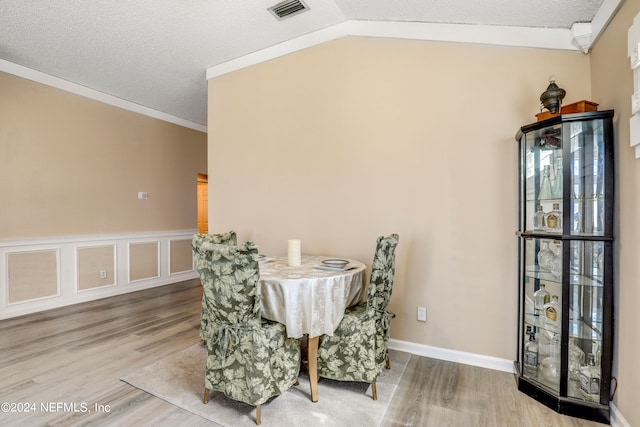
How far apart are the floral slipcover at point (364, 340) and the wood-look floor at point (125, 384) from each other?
0.28 meters

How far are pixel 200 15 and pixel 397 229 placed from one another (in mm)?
2613

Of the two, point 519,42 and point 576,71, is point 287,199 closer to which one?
point 519,42

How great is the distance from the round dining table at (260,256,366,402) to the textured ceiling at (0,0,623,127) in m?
2.23

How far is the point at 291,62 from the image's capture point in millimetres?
3398

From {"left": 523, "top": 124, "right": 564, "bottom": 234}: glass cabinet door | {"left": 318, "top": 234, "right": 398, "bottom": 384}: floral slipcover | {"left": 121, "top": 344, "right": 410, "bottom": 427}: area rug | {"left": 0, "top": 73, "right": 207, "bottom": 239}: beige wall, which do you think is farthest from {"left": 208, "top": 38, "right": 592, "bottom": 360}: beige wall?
{"left": 0, "top": 73, "right": 207, "bottom": 239}: beige wall

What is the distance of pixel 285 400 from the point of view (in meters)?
2.11

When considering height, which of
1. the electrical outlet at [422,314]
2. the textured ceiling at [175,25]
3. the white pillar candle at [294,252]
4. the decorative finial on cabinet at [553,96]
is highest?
the textured ceiling at [175,25]

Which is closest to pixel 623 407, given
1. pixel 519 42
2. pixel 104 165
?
pixel 519 42

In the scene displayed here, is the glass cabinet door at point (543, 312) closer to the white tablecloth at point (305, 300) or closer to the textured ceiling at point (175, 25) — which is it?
the white tablecloth at point (305, 300)

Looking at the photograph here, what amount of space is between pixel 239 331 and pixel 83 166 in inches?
156

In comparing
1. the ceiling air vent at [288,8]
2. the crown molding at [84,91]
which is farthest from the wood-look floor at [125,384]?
the ceiling air vent at [288,8]

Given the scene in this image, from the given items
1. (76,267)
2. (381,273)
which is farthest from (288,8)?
(76,267)

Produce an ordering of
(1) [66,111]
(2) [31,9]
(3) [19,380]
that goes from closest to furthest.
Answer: (3) [19,380] < (2) [31,9] < (1) [66,111]

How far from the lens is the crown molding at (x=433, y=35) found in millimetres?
2408
